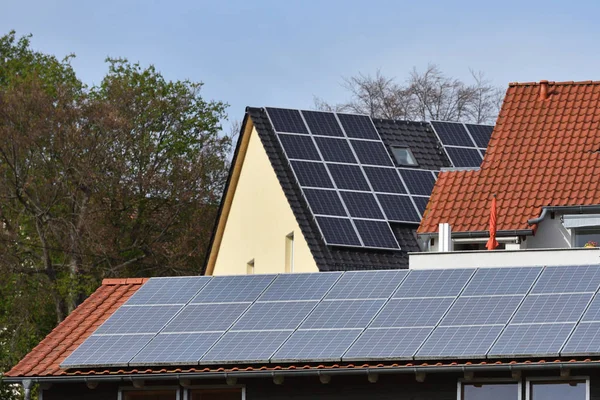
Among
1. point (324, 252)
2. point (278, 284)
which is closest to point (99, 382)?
point (278, 284)

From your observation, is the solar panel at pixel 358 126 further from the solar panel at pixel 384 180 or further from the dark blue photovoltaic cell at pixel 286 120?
the solar panel at pixel 384 180

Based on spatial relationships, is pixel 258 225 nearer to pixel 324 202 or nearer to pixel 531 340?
pixel 324 202

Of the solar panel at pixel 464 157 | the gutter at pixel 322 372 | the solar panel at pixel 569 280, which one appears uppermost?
the solar panel at pixel 464 157

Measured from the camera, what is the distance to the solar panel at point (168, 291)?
111 ft

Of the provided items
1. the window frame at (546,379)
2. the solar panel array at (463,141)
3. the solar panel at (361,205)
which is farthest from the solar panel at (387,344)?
the solar panel array at (463,141)

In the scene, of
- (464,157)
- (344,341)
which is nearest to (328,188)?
(464,157)

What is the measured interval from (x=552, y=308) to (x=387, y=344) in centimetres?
271

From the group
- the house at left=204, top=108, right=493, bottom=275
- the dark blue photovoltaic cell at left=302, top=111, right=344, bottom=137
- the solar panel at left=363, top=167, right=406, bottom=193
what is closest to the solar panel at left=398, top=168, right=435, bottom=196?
the house at left=204, top=108, right=493, bottom=275

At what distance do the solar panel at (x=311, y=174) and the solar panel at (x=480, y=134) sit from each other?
19.8 feet

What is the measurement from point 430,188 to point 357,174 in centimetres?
196

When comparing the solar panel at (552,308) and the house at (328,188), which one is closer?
the solar panel at (552,308)

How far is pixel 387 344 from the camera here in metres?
30.0

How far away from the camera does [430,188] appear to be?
47.3 m

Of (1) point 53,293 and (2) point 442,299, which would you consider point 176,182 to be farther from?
(2) point 442,299
